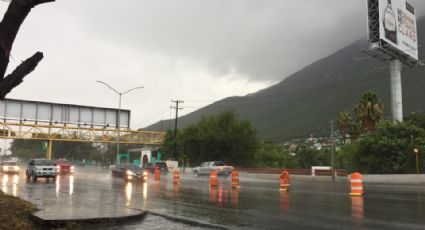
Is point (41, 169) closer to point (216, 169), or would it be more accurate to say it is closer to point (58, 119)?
point (216, 169)

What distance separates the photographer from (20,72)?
667cm

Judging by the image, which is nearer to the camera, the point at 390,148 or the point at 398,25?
the point at 390,148

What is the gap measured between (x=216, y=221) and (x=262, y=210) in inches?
118

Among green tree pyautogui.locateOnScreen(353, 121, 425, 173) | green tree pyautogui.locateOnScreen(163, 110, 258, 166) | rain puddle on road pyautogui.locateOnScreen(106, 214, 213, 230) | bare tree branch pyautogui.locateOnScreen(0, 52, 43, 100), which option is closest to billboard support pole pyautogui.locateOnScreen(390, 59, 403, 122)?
green tree pyautogui.locateOnScreen(353, 121, 425, 173)

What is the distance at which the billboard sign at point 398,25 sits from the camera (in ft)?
190

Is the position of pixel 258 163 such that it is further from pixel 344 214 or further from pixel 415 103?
pixel 415 103

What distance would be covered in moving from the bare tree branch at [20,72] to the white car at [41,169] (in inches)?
1232

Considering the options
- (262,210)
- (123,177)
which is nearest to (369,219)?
(262,210)

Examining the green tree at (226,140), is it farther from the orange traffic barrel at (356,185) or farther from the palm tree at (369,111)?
the orange traffic barrel at (356,185)

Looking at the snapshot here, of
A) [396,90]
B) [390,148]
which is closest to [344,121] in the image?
[396,90]

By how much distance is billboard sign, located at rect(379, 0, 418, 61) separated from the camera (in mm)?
57938

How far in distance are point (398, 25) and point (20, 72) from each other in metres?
61.9

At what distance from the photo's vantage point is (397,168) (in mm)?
43688

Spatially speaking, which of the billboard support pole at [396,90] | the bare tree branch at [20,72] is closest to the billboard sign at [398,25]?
the billboard support pole at [396,90]
